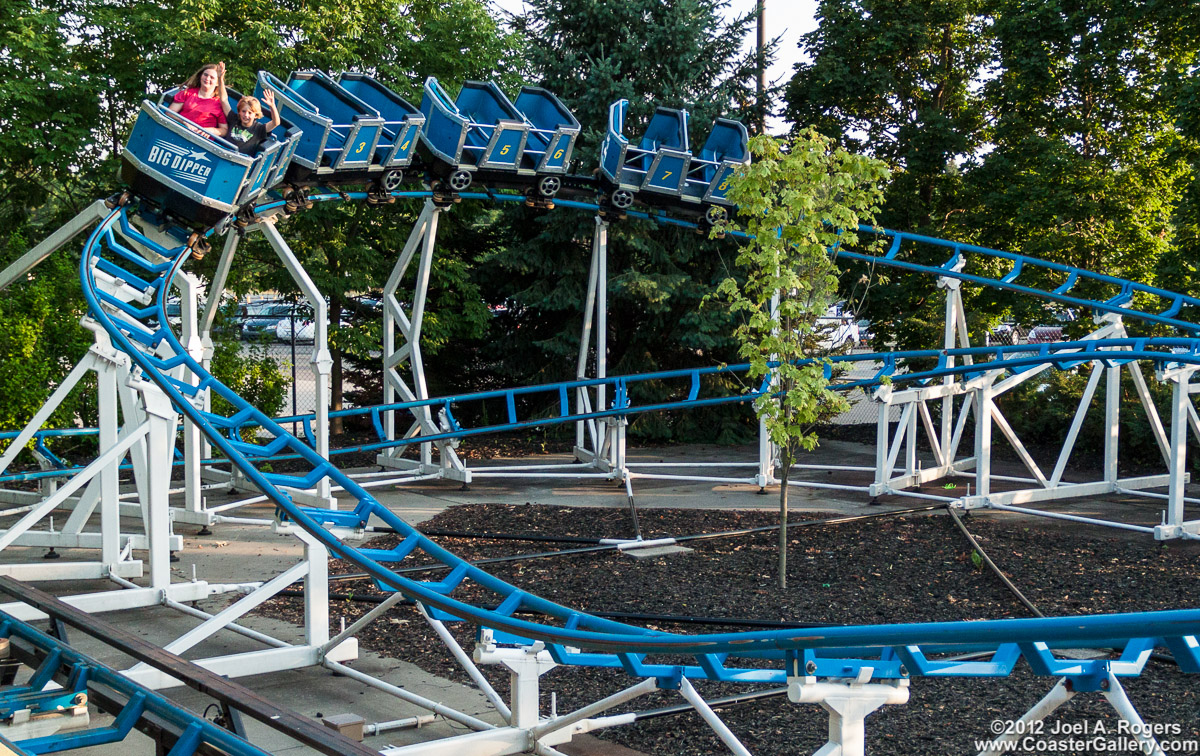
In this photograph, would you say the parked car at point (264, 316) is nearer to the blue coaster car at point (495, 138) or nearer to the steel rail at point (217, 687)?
the blue coaster car at point (495, 138)

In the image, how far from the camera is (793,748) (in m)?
5.07

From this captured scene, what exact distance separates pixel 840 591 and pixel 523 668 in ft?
11.7

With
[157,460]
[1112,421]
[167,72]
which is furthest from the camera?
[167,72]

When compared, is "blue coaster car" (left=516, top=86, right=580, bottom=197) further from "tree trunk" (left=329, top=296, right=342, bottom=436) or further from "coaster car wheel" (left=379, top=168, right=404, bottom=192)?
"tree trunk" (left=329, top=296, right=342, bottom=436)

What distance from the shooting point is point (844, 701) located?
3.48 m

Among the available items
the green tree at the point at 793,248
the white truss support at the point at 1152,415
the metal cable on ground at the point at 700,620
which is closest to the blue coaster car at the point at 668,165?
the green tree at the point at 793,248

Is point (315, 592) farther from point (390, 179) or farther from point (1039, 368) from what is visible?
point (1039, 368)

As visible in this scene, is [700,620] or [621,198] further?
[621,198]

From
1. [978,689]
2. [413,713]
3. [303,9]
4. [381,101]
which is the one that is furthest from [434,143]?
[978,689]

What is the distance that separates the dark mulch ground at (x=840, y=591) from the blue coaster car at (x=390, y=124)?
3516 millimetres

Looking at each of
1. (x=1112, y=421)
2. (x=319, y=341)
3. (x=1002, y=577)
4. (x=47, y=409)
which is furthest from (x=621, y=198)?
(x=47, y=409)

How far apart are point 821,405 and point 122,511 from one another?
6.38 m

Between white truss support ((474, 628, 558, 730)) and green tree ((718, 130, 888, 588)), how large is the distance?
134 inches

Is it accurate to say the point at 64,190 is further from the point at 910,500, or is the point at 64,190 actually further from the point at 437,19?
the point at 910,500
